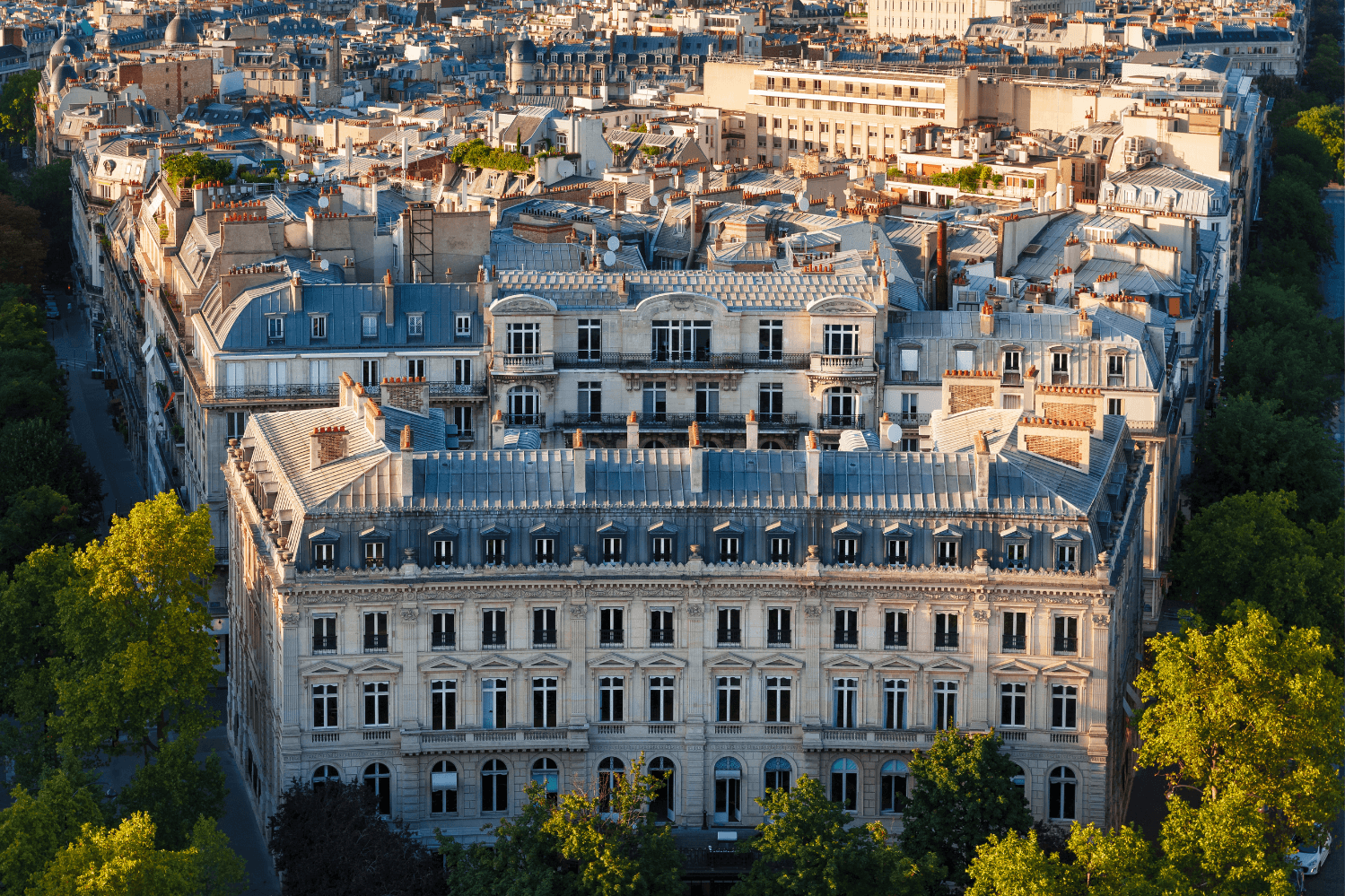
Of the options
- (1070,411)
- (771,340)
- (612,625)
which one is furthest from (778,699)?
(771,340)

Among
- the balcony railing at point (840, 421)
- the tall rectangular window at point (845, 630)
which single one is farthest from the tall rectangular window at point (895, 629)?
the balcony railing at point (840, 421)

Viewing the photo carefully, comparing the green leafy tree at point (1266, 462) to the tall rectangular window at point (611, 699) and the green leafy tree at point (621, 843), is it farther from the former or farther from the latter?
the green leafy tree at point (621, 843)

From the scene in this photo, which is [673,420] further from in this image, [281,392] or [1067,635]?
[1067,635]

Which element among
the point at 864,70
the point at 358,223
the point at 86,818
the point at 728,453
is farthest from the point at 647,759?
the point at 864,70

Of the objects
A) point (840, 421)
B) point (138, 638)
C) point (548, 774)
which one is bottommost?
point (548, 774)

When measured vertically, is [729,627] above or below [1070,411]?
below

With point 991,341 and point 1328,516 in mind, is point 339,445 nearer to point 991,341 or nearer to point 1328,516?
point 991,341

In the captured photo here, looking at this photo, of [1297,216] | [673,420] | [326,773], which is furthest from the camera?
[1297,216]
